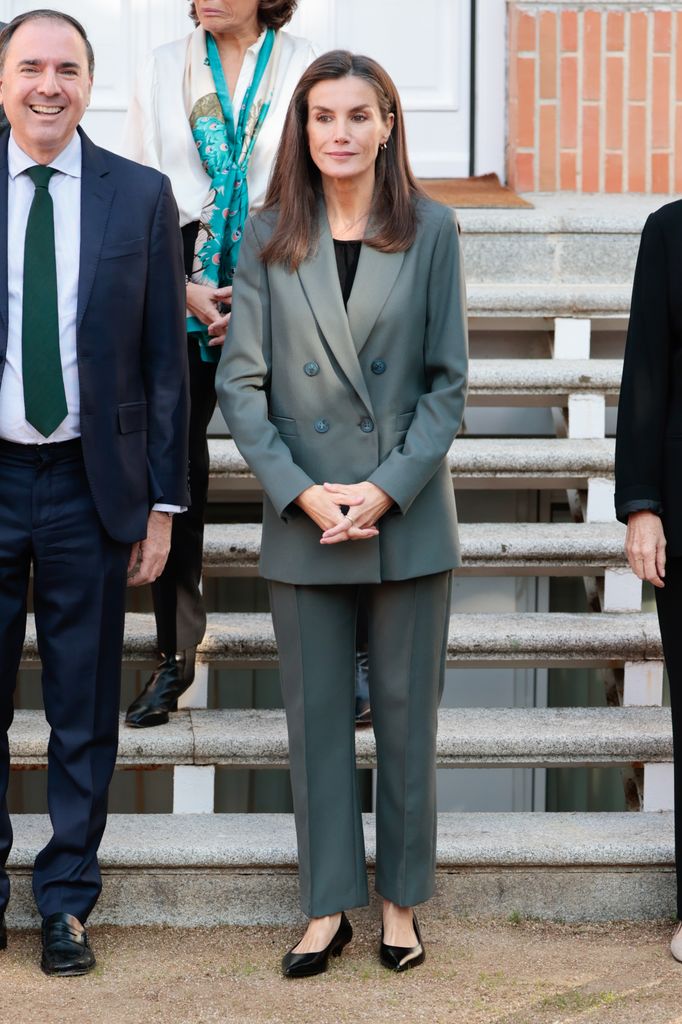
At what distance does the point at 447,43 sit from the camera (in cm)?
538

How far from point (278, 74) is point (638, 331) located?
3.55 ft

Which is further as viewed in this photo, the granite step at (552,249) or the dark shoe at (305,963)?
the granite step at (552,249)

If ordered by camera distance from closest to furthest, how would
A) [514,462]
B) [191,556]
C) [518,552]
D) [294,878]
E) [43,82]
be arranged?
[43,82] → [294,878] → [191,556] → [518,552] → [514,462]

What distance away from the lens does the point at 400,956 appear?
2881 millimetres

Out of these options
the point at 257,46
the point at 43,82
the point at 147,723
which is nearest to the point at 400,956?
the point at 147,723

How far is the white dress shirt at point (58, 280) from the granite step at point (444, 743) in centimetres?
99

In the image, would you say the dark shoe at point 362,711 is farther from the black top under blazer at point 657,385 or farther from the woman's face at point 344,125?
the woman's face at point 344,125

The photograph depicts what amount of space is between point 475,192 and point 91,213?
270 centimetres

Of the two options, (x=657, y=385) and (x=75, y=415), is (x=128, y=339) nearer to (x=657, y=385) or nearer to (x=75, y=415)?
(x=75, y=415)

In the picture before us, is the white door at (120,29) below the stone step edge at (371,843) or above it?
above

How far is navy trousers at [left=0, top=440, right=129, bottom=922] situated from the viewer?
2779 millimetres

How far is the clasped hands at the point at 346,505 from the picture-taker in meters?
2.69

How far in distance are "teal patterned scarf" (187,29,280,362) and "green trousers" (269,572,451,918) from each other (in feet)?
2.82

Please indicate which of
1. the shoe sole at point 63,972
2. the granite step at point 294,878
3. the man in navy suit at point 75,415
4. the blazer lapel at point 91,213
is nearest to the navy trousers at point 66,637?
the man in navy suit at point 75,415
